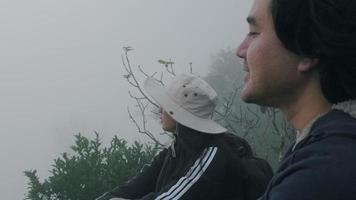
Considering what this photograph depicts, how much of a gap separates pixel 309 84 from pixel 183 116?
1.56 meters

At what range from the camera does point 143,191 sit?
9.56ft

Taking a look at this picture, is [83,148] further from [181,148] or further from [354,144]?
[354,144]

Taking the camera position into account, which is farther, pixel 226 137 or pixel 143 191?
pixel 143 191

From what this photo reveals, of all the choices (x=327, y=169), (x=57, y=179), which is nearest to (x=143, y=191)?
(x=57, y=179)

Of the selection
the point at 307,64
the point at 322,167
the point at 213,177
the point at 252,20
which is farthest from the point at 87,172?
the point at 322,167

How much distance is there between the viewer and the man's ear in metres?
1.13

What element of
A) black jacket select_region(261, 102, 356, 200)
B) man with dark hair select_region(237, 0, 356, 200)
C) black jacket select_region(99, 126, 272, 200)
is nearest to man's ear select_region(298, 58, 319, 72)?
man with dark hair select_region(237, 0, 356, 200)

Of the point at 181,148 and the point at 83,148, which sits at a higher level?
the point at 181,148

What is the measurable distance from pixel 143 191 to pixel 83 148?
110 cm

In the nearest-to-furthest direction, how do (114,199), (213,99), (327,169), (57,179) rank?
(327,169)
(114,199)
(213,99)
(57,179)

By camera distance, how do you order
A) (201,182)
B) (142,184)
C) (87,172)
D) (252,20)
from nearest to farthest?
(252,20) → (201,182) → (142,184) → (87,172)

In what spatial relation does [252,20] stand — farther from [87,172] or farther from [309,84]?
[87,172]

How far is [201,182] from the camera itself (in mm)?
2408

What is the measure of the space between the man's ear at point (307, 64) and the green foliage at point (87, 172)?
267cm
